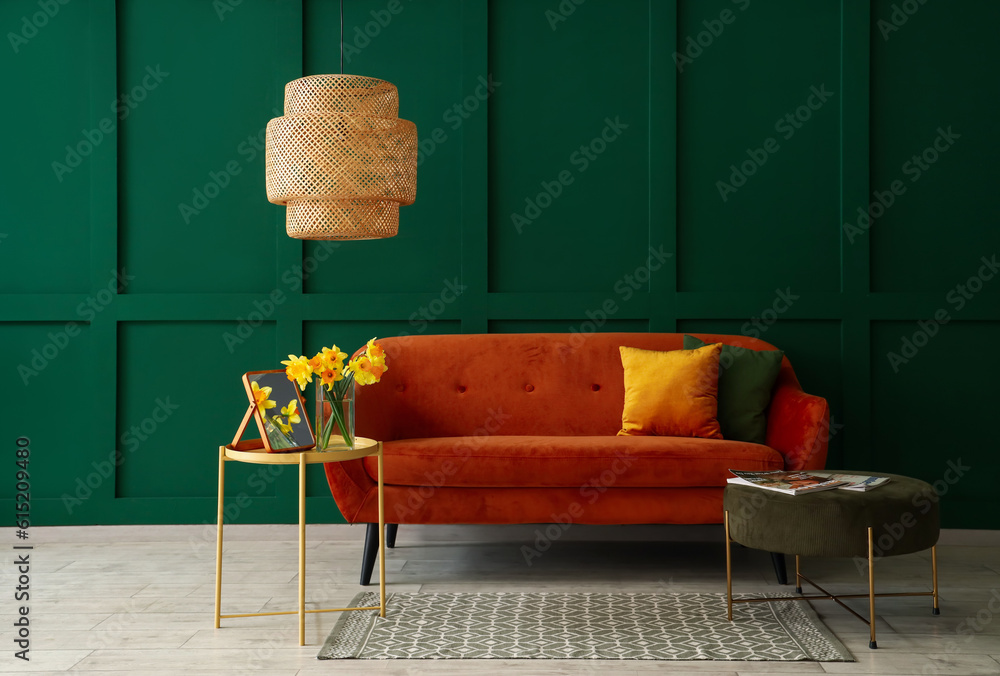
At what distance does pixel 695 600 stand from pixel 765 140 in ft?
Result: 7.30

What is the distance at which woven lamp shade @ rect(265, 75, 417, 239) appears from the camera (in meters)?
2.91

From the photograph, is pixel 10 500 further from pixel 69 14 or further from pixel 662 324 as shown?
pixel 662 324

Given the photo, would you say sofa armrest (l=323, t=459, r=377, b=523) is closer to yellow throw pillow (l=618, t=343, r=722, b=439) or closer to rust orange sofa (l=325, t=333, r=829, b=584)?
rust orange sofa (l=325, t=333, r=829, b=584)

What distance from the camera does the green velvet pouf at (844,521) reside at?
7.48ft

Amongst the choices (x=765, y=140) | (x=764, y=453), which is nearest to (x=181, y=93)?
(x=765, y=140)

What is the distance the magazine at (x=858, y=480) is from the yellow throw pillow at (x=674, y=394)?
0.60 metres

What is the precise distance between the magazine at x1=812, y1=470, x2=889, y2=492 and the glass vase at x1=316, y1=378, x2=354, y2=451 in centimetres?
155

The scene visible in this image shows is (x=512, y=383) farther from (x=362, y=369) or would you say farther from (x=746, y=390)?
(x=362, y=369)
